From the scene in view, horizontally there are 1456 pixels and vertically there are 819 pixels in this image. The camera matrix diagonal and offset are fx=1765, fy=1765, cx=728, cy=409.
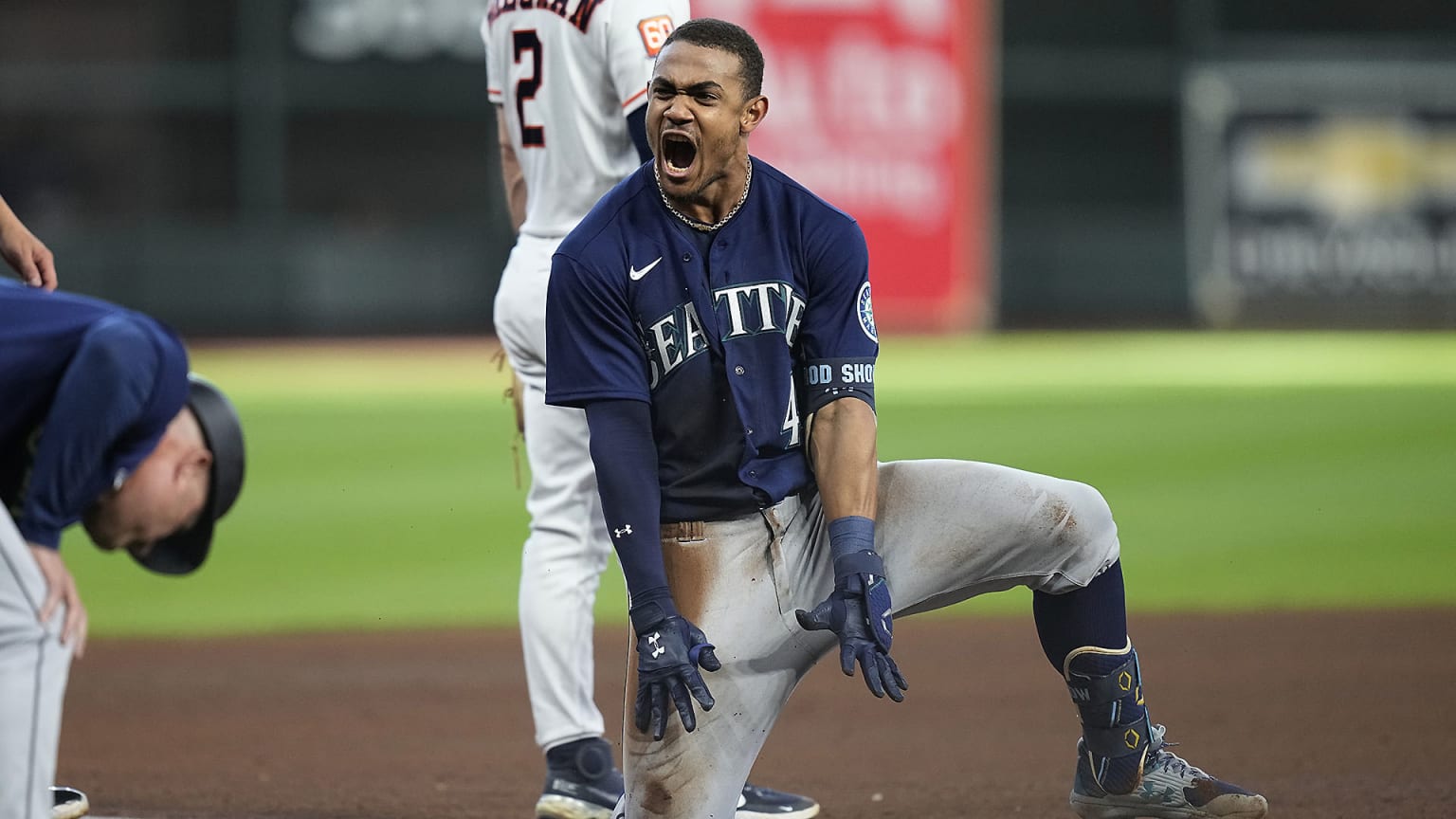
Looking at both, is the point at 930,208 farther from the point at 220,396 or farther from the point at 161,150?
the point at 220,396

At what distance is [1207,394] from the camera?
14156 mm

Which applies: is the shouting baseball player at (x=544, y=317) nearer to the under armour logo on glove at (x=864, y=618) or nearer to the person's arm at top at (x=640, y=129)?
the person's arm at top at (x=640, y=129)

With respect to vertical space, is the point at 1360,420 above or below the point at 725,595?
below

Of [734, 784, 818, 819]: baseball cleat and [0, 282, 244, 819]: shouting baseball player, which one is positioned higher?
[0, 282, 244, 819]: shouting baseball player

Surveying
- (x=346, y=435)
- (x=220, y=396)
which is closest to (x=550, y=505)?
(x=220, y=396)

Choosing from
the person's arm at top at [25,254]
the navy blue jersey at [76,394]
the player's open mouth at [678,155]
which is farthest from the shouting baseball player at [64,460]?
the player's open mouth at [678,155]

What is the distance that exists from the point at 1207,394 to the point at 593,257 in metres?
11.6

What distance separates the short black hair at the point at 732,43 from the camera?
3260 mm

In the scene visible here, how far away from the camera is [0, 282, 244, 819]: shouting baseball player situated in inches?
101

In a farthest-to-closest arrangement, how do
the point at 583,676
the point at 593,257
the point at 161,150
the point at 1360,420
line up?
1. the point at 161,150
2. the point at 1360,420
3. the point at 583,676
4. the point at 593,257

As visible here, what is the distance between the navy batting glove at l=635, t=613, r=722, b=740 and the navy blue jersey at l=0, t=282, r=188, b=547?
964 mm

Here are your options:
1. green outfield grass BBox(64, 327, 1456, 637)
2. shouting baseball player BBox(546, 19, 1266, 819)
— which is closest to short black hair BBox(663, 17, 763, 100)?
shouting baseball player BBox(546, 19, 1266, 819)

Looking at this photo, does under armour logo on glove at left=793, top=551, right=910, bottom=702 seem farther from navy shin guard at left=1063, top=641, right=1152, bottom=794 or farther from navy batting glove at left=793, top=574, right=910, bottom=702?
navy shin guard at left=1063, top=641, right=1152, bottom=794

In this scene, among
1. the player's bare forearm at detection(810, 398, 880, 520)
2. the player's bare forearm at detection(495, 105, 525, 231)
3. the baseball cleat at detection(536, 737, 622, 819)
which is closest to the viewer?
the player's bare forearm at detection(810, 398, 880, 520)
